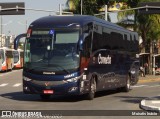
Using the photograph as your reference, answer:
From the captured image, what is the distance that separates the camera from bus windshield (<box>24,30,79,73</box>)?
19.4 metres

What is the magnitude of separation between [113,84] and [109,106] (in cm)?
659

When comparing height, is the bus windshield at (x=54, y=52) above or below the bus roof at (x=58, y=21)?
below

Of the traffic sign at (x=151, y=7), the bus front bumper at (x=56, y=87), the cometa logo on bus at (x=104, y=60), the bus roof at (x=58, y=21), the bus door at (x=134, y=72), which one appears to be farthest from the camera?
the traffic sign at (x=151, y=7)

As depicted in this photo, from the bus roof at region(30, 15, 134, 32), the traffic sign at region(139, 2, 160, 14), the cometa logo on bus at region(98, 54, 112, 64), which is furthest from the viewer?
the traffic sign at region(139, 2, 160, 14)

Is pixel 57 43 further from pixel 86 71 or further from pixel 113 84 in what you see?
pixel 113 84

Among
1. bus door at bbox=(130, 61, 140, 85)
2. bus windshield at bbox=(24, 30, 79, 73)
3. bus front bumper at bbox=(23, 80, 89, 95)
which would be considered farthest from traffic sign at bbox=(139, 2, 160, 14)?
bus front bumper at bbox=(23, 80, 89, 95)

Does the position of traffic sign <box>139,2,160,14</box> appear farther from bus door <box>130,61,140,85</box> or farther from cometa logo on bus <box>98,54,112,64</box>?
cometa logo on bus <box>98,54,112,64</box>

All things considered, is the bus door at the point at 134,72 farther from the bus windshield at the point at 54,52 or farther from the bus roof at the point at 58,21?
the bus windshield at the point at 54,52

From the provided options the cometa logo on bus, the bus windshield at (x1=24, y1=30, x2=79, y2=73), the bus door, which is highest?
the bus windshield at (x1=24, y1=30, x2=79, y2=73)

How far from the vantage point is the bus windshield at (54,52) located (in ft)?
63.6

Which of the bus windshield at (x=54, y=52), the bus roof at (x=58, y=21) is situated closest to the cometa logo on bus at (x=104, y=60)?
the bus roof at (x=58, y=21)

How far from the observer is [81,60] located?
19.6 metres

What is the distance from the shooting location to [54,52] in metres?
19.4

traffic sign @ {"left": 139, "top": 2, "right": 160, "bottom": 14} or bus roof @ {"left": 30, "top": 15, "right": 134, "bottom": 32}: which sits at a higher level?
traffic sign @ {"left": 139, "top": 2, "right": 160, "bottom": 14}
